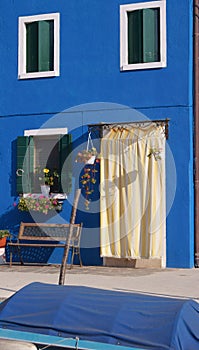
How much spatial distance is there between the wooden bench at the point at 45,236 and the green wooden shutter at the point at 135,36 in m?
A: 3.81

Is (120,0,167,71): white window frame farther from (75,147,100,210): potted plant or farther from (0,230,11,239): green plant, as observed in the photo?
(0,230,11,239): green plant

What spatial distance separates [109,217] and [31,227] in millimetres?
1937

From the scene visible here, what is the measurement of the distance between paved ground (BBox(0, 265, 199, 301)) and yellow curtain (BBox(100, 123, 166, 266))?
534 millimetres

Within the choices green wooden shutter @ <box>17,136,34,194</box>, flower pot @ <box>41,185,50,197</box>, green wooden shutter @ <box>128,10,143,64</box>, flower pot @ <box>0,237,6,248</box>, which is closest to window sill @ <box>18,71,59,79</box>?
green wooden shutter @ <box>17,136,34,194</box>

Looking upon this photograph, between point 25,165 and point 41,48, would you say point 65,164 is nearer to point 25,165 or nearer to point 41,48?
point 25,165

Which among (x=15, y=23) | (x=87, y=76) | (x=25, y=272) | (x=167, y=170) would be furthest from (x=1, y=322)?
(x=15, y=23)

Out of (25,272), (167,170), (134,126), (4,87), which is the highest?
(4,87)

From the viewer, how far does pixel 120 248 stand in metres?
13.7

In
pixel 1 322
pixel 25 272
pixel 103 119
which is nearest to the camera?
pixel 1 322

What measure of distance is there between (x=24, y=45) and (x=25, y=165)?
110 inches

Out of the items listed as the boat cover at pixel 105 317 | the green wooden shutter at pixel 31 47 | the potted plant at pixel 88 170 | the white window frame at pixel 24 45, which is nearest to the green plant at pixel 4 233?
the potted plant at pixel 88 170

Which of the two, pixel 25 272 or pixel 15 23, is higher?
pixel 15 23

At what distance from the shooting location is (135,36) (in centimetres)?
1420

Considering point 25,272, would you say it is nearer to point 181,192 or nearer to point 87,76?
point 181,192
